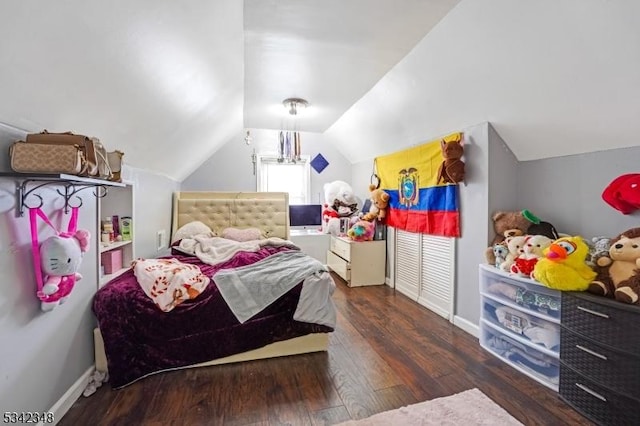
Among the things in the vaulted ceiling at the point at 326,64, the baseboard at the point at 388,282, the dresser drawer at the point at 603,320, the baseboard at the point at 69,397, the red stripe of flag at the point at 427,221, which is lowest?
the baseboard at the point at 69,397

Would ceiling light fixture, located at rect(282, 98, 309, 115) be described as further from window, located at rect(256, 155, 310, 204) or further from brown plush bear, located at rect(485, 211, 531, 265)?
brown plush bear, located at rect(485, 211, 531, 265)

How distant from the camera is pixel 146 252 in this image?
3.00m

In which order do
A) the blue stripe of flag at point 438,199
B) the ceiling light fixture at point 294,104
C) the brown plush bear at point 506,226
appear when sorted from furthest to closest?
the ceiling light fixture at point 294,104 → the blue stripe of flag at point 438,199 → the brown plush bear at point 506,226

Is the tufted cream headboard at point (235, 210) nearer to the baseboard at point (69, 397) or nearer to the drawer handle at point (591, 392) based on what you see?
the baseboard at point (69, 397)

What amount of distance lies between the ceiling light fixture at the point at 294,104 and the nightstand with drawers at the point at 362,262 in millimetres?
1841

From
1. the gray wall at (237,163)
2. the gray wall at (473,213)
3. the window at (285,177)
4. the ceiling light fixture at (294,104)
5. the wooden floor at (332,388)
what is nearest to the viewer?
the wooden floor at (332,388)

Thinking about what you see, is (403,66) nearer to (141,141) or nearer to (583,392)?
(141,141)

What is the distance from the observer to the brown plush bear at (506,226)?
2.32 metres

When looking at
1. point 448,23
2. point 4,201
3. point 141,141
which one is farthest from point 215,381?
point 448,23

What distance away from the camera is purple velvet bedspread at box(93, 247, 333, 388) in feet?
6.44

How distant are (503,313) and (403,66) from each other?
84.3 inches

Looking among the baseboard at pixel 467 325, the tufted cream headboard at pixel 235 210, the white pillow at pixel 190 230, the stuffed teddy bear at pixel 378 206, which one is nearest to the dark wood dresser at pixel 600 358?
the baseboard at pixel 467 325

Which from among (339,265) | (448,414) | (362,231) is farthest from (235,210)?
(448,414)

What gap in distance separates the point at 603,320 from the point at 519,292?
1.81 ft
